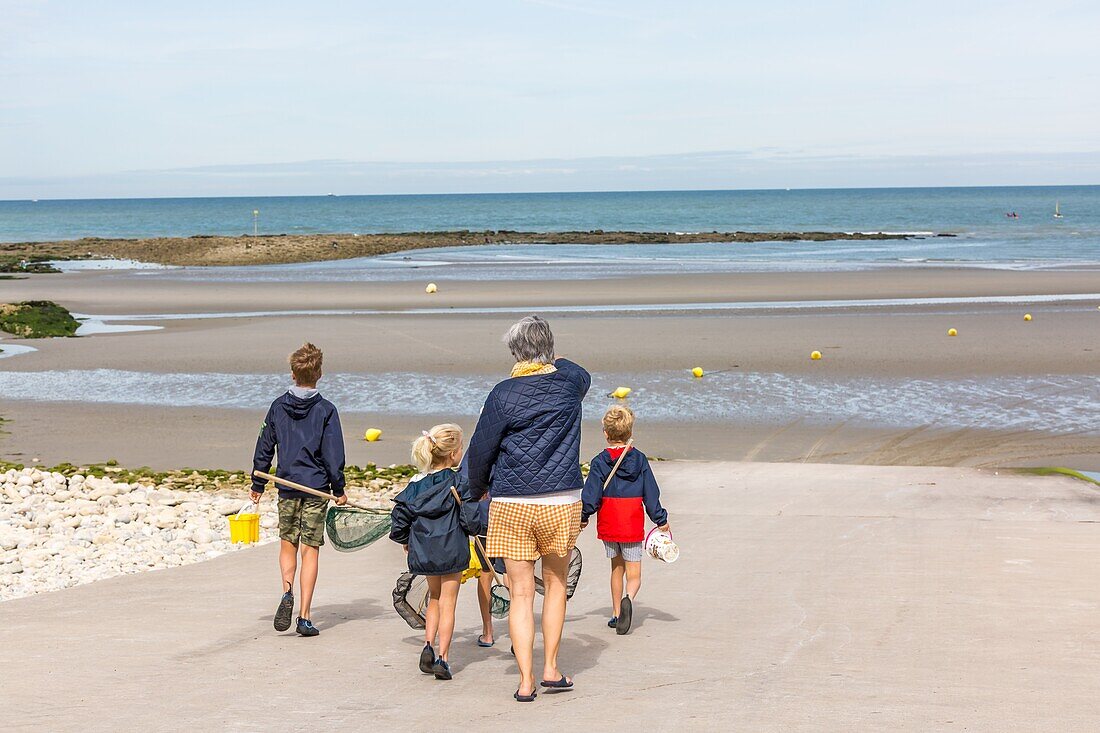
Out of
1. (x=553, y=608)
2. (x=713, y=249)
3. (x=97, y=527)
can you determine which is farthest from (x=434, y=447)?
(x=713, y=249)

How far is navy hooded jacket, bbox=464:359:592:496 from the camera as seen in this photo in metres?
5.84

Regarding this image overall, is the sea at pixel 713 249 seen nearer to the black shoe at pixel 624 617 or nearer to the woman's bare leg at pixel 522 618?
the black shoe at pixel 624 617

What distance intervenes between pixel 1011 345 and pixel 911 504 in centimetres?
1406

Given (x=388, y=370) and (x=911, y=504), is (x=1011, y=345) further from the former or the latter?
(x=911, y=504)

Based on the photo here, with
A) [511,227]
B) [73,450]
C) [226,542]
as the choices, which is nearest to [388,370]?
[73,450]

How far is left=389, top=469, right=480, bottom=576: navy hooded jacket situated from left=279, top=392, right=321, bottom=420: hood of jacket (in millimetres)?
1100

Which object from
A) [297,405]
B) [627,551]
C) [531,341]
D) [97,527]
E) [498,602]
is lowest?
[97,527]

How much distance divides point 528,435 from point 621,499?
1.61m

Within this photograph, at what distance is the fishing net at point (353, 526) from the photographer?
7219mm

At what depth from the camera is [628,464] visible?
7.27 metres

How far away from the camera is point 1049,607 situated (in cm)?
745

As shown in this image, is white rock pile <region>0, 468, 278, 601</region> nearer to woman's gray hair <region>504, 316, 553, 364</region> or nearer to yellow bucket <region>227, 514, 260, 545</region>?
yellow bucket <region>227, 514, 260, 545</region>

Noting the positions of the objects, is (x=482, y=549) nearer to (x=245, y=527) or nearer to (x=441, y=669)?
(x=441, y=669)

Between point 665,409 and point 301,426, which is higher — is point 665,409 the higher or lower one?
the lower one
